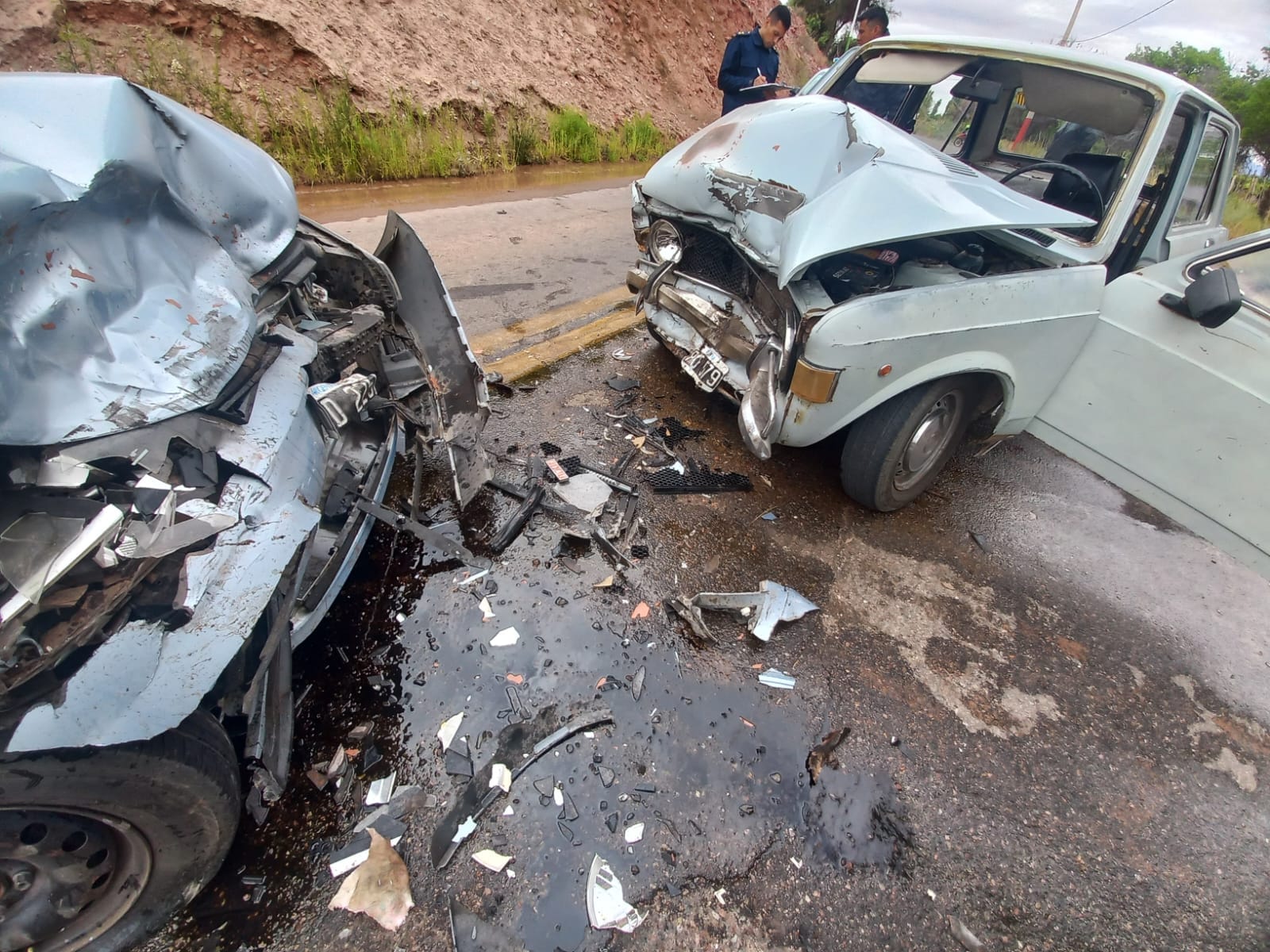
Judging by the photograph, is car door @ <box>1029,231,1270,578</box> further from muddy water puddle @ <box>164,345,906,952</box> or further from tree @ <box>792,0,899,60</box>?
tree @ <box>792,0,899,60</box>

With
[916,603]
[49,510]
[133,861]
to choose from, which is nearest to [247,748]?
[133,861]

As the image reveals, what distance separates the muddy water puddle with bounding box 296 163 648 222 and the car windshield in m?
4.50

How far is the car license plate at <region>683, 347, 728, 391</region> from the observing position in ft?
9.46

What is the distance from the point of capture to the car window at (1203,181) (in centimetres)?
316

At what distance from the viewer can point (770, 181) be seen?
263cm

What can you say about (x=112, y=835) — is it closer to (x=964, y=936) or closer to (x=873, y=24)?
(x=964, y=936)

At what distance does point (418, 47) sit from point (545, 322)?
719 cm

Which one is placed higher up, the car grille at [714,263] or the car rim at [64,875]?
the car grille at [714,263]

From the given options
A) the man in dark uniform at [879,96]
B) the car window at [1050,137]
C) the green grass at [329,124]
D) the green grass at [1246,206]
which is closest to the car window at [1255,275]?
the car window at [1050,137]

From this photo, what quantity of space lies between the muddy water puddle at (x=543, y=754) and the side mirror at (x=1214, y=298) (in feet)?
6.69

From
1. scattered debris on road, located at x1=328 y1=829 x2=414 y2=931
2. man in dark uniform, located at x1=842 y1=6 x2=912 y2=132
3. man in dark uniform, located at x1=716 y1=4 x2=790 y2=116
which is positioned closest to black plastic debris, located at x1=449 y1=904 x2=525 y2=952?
scattered debris on road, located at x1=328 y1=829 x2=414 y2=931

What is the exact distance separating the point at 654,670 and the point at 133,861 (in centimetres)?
146

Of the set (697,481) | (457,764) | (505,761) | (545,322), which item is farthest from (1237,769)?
(545,322)

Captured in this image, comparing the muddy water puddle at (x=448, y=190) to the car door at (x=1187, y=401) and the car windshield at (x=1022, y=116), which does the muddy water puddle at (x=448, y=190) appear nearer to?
the car windshield at (x=1022, y=116)
